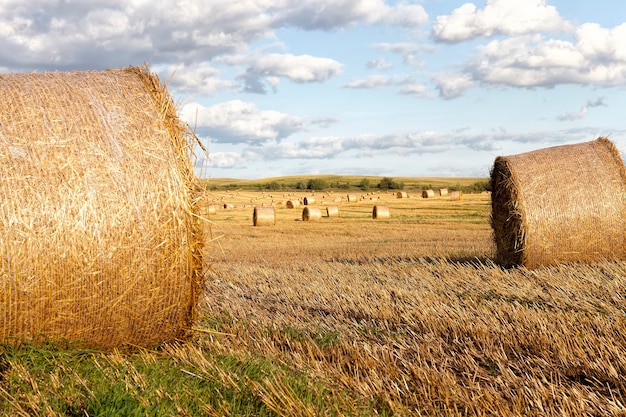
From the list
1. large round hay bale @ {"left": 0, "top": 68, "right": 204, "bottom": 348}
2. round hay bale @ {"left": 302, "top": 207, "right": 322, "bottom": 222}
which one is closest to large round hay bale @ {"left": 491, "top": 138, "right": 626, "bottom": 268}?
large round hay bale @ {"left": 0, "top": 68, "right": 204, "bottom": 348}

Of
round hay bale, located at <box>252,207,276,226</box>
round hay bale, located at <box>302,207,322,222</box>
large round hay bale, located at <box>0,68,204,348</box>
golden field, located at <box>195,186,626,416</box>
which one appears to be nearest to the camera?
golden field, located at <box>195,186,626,416</box>

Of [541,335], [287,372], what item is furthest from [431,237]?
[287,372]

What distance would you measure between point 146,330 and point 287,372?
5.41ft

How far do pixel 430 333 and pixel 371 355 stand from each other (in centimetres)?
93

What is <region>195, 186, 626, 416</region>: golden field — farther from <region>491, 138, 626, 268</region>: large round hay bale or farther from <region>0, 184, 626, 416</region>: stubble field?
<region>491, 138, 626, 268</region>: large round hay bale

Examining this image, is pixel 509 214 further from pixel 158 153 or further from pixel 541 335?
pixel 158 153

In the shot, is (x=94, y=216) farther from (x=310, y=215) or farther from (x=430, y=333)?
(x=310, y=215)

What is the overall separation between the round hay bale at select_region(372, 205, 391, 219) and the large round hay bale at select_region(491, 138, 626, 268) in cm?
1594

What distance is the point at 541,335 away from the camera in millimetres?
5535

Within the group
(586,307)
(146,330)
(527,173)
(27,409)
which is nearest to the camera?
(27,409)

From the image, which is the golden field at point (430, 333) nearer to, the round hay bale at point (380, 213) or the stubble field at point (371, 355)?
the stubble field at point (371, 355)

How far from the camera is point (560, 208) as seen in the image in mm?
10156

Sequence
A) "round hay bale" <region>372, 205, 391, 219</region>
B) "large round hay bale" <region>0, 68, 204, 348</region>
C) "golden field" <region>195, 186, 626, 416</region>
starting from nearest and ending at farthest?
"golden field" <region>195, 186, 626, 416</region> → "large round hay bale" <region>0, 68, 204, 348</region> → "round hay bale" <region>372, 205, 391, 219</region>

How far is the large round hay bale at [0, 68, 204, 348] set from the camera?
518 cm
